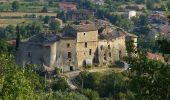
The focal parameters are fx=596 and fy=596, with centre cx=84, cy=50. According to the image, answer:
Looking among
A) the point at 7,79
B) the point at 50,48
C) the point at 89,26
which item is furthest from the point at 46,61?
the point at 7,79

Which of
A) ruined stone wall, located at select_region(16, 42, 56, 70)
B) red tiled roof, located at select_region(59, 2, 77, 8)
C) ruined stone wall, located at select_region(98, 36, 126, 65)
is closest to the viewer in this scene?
ruined stone wall, located at select_region(16, 42, 56, 70)

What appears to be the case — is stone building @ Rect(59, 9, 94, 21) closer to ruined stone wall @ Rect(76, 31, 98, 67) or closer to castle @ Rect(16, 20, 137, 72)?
castle @ Rect(16, 20, 137, 72)

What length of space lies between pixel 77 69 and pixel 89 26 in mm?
2624

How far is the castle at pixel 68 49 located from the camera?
112 feet

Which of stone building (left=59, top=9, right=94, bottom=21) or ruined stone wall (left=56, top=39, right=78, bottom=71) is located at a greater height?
ruined stone wall (left=56, top=39, right=78, bottom=71)

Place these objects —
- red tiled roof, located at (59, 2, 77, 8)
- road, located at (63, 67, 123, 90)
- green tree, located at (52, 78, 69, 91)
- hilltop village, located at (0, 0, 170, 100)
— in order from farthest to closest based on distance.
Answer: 1. red tiled roof, located at (59, 2, 77, 8)
2. road, located at (63, 67, 123, 90)
3. green tree, located at (52, 78, 69, 91)
4. hilltop village, located at (0, 0, 170, 100)

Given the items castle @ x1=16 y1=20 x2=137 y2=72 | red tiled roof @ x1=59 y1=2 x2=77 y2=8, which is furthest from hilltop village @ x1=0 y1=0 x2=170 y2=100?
red tiled roof @ x1=59 y1=2 x2=77 y2=8

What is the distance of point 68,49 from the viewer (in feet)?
113

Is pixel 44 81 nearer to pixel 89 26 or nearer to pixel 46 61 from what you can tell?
pixel 46 61

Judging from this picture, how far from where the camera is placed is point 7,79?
14.3 m

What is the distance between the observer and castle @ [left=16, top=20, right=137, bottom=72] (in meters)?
34.1

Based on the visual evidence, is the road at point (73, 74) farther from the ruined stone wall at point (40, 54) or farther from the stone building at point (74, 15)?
the stone building at point (74, 15)

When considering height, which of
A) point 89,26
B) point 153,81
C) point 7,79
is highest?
point 153,81

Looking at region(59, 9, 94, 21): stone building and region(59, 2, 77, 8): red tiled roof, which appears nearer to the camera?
region(59, 9, 94, 21): stone building
